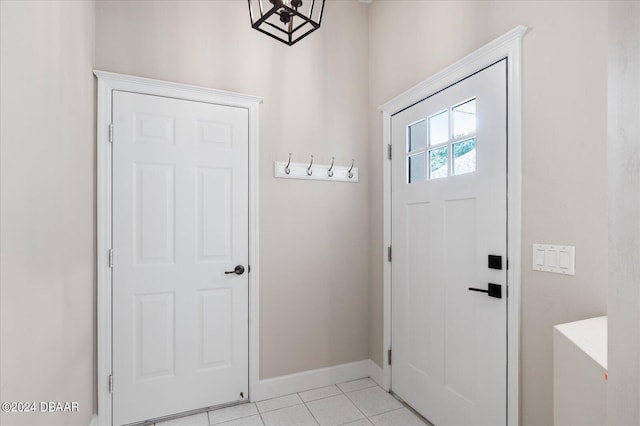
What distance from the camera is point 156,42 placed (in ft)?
7.29

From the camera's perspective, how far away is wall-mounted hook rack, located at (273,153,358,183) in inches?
101

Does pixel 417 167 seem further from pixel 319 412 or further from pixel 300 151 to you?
pixel 319 412

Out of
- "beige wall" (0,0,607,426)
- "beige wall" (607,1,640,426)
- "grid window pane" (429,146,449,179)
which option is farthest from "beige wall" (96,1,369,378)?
"beige wall" (607,1,640,426)

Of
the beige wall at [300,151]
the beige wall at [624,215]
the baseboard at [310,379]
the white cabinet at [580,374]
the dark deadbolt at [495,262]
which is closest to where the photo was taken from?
the beige wall at [624,215]

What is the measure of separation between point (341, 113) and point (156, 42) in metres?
1.45

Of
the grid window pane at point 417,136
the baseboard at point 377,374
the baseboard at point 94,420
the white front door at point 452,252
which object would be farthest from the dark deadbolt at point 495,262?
the baseboard at point 94,420

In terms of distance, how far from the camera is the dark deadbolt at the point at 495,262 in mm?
1679

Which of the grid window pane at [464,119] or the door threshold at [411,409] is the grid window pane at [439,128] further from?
the door threshold at [411,409]

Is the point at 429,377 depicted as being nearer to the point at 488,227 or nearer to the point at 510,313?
the point at 510,313

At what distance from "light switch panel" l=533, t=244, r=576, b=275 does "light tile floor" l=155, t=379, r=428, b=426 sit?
1.36m

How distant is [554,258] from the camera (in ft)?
4.70

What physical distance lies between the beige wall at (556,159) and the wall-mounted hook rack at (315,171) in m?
1.25

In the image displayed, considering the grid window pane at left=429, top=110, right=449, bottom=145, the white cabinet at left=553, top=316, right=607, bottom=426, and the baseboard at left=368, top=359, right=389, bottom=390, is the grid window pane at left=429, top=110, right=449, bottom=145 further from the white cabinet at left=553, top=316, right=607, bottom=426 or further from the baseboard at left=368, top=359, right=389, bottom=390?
the baseboard at left=368, top=359, right=389, bottom=390

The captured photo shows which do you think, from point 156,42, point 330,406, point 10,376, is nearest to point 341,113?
point 156,42
